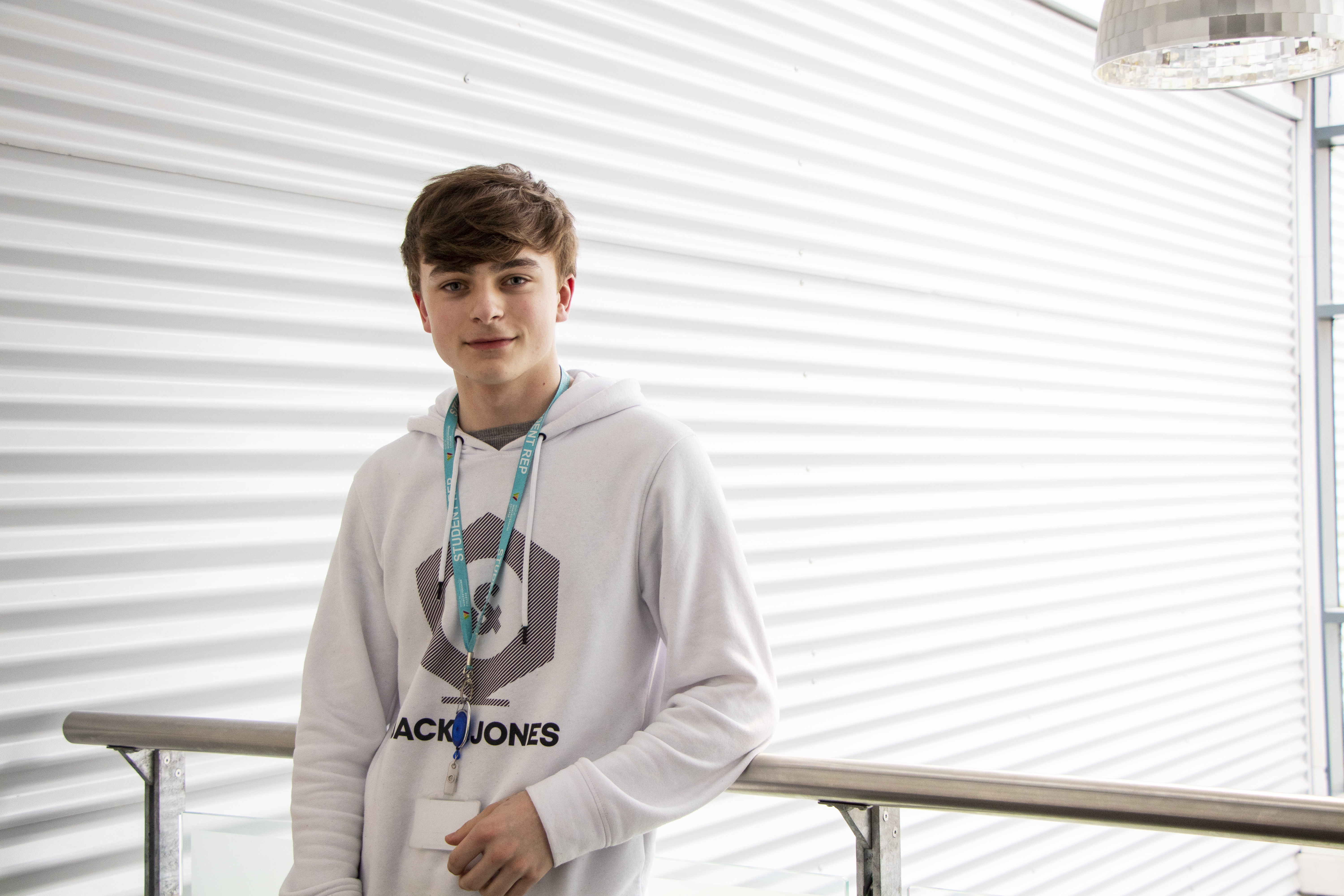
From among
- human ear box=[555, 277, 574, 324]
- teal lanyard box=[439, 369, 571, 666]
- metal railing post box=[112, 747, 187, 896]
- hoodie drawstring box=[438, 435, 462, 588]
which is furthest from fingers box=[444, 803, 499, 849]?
metal railing post box=[112, 747, 187, 896]

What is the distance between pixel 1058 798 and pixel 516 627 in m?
0.80

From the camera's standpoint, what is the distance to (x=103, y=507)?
2.25 m

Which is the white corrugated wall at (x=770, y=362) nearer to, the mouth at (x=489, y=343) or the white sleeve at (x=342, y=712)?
the white sleeve at (x=342, y=712)

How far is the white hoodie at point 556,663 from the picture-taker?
143cm

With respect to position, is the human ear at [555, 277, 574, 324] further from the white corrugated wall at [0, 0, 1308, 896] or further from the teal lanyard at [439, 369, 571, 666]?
the white corrugated wall at [0, 0, 1308, 896]

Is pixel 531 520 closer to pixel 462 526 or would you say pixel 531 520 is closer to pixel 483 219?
pixel 462 526

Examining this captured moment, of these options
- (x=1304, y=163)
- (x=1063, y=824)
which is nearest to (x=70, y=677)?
(x=1063, y=824)

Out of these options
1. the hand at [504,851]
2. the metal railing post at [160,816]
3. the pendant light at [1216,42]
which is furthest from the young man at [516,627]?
the pendant light at [1216,42]

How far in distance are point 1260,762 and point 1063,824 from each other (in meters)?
2.14

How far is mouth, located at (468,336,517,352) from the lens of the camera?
1.54 metres

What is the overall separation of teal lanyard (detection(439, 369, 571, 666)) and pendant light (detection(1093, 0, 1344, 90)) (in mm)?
1443

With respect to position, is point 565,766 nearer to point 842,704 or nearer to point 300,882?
point 300,882

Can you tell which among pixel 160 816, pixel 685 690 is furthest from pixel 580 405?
pixel 160 816

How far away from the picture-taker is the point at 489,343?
1.54 meters
